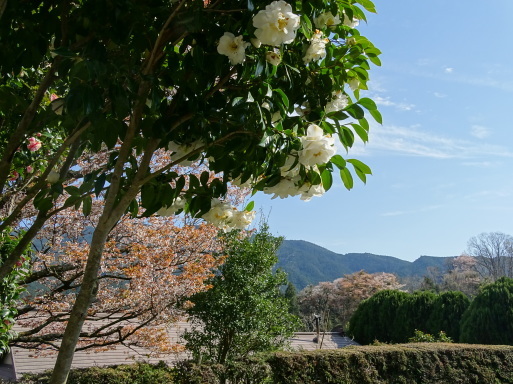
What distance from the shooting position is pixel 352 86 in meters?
1.59

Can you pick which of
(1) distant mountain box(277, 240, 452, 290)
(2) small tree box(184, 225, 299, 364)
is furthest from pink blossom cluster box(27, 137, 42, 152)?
(1) distant mountain box(277, 240, 452, 290)

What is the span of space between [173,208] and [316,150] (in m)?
0.66

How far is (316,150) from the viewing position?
1301mm

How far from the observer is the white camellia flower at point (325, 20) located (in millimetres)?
1523

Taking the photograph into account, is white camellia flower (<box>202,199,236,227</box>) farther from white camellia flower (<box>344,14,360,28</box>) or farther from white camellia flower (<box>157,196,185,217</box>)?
white camellia flower (<box>344,14,360,28</box>)

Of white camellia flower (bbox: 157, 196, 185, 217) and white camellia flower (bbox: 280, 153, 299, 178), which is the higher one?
white camellia flower (bbox: 280, 153, 299, 178)

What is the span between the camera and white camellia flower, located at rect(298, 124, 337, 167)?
1295 mm

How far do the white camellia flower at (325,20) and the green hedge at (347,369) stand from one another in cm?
508

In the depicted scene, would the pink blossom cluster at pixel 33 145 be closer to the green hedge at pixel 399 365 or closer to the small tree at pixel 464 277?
the green hedge at pixel 399 365

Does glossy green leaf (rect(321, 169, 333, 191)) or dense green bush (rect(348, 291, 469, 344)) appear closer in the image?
glossy green leaf (rect(321, 169, 333, 191))

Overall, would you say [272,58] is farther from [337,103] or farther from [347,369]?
[347,369]

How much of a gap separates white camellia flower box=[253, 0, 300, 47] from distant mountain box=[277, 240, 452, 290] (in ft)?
266

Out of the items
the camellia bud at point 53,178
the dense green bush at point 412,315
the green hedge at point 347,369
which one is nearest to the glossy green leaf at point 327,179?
the camellia bud at point 53,178

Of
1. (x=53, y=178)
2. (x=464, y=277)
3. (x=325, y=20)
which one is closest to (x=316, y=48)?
(x=325, y=20)
